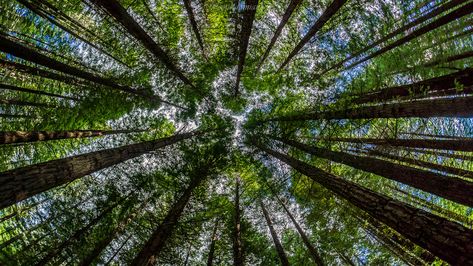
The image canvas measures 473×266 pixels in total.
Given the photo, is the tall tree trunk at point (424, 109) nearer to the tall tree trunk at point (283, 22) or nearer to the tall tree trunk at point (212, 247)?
the tall tree trunk at point (283, 22)

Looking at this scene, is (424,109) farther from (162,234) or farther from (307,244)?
(162,234)

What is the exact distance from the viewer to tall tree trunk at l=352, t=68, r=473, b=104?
4898mm

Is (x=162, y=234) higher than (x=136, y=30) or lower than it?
lower

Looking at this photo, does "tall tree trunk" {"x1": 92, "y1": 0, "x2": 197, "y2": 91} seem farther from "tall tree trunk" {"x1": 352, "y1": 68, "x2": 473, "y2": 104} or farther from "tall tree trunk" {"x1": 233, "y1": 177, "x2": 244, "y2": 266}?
"tall tree trunk" {"x1": 352, "y1": 68, "x2": 473, "y2": 104}

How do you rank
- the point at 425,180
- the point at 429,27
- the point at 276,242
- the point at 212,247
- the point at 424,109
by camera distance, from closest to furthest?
the point at 425,180
the point at 424,109
the point at 429,27
the point at 276,242
the point at 212,247

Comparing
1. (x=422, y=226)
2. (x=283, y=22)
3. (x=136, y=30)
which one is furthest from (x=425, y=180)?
(x=136, y=30)

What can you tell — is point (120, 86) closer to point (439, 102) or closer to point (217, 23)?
point (217, 23)

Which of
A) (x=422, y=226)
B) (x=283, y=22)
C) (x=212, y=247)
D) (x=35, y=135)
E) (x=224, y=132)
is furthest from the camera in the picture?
(x=224, y=132)

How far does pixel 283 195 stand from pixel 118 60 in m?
7.28

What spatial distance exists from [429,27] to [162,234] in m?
7.47

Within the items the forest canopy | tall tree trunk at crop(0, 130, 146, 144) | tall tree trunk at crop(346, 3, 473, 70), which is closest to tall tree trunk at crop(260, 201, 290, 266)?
the forest canopy

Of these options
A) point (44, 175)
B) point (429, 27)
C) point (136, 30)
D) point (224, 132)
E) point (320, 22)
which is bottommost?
point (44, 175)

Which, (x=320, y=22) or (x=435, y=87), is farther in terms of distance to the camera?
(x=320, y=22)

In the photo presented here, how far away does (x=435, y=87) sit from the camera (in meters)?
5.97
